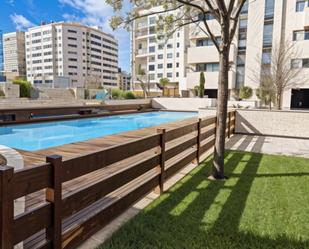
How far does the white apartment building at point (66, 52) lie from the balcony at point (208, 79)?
5750 cm

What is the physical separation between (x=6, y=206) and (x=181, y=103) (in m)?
24.1

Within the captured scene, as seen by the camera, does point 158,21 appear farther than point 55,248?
Yes

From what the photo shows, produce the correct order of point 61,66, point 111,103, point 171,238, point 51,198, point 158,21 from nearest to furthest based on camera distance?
point 51,198 < point 171,238 < point 158,21 < point 111,103 < point 61,66

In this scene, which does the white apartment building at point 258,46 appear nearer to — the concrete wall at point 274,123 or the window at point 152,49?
the concrete wall at point 274,123

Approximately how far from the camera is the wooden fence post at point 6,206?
5.36 feet

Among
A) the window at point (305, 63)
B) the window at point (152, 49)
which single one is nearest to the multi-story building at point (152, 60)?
the window at point (152, 49)

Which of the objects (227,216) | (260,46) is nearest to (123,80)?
(260,46)

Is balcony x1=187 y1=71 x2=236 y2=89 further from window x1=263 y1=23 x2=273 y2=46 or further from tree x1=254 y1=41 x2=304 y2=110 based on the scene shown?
window x1=263 y1=23 x2=273 y2=46

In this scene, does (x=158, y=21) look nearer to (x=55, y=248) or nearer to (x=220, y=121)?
(x=220, y=121)

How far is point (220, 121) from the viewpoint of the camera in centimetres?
479

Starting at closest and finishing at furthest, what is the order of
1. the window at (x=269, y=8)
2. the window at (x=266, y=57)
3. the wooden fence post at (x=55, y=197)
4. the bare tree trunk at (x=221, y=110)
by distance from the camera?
the wooden fence post at (x=55, y=197) < the bare tree trunk at (x=221, y=110) < the window at (x=269, y=8) < the window at (x=266, y=57)

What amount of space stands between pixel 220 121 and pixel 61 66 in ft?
292

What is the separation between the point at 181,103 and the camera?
998 inches

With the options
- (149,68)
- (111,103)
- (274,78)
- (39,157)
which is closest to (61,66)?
(149,68)
